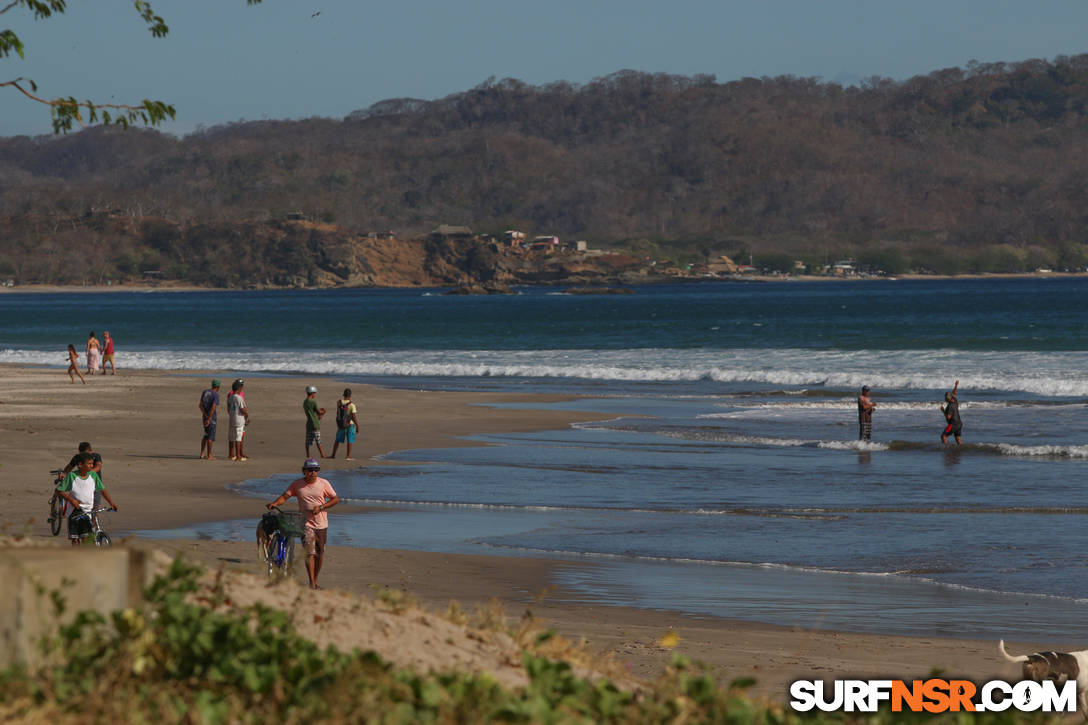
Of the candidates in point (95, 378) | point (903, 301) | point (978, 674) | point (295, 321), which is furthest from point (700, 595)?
point (903, 301)

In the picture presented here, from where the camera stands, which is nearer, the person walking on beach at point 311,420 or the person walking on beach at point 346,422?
the person walking on beach at point 311,420

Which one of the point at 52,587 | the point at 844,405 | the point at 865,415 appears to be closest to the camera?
the point at 52,587

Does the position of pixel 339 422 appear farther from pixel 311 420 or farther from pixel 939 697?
pixel 939 697

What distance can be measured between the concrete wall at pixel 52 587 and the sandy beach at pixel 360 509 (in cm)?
161

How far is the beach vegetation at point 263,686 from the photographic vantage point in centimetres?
496

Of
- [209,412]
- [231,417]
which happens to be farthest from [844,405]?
[209,412]

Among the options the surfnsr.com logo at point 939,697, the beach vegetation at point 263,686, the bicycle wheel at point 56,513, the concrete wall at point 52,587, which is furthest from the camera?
the bicycle wheel at point 56,513

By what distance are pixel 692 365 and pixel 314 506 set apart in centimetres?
3774

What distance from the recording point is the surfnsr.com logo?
21.4 feet

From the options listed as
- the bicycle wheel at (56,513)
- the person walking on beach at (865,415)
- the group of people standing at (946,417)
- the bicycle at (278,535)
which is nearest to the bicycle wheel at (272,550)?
the bicycle at (278,535)

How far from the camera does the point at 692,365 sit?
48750 millimetres

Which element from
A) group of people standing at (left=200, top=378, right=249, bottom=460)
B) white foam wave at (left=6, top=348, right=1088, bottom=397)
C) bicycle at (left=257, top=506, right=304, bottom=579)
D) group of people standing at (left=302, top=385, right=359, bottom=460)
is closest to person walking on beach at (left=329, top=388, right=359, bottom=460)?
group of people standing at (left=302, top=385, right=359, bottom=460)

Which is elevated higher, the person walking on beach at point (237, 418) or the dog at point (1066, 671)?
the person walking on beach at point (237, 418)

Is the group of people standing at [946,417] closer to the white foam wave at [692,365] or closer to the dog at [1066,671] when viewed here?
the white foam wave at [692,365]
